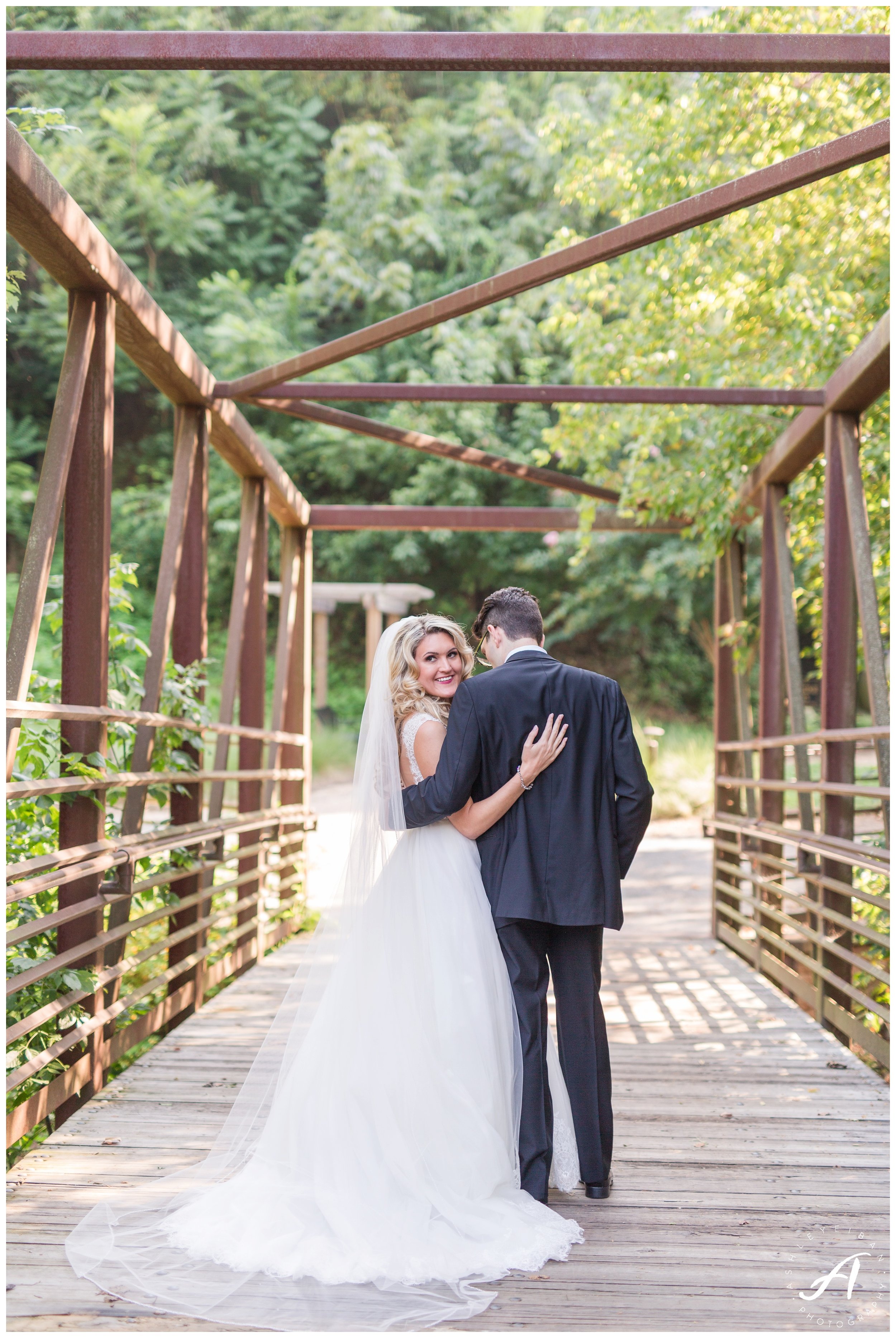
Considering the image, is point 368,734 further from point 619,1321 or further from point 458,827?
point 619,1321

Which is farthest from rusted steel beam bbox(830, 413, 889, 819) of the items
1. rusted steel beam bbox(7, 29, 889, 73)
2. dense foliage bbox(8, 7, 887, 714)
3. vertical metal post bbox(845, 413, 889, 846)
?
dense foliage bbox(8, 7, 887, 714)

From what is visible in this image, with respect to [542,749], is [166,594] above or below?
above

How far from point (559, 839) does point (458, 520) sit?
5.16m

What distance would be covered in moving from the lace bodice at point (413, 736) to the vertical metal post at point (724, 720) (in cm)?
503

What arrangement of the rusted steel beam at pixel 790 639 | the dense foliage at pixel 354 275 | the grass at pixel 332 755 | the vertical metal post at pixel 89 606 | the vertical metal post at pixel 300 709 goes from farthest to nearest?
the dense foliage at pixel 354 275 < the grass at pixel 332 755 < the vertical metal post at pixel 300 709 < the rusted steel beam at pixel 790 639 < the vertical metal post at pixel 89 606

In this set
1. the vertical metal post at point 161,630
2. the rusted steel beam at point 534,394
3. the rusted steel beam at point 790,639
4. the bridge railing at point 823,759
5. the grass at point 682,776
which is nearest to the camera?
the vertical metal post at point 161,630

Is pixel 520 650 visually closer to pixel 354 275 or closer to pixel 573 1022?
pixel 573 1022

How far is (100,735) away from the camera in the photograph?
3.92 meters

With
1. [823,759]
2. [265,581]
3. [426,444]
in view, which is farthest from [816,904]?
[265,581]

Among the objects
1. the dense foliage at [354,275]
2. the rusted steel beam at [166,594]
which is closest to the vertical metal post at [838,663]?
the rusted steel beam at [166,594]

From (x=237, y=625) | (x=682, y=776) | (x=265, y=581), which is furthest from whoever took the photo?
(x=682, y=776)

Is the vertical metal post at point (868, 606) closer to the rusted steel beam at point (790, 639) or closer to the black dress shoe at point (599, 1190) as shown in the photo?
the rusted steel beam at point (790, 639)

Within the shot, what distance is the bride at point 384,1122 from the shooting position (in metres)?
2.57

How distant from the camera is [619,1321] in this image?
246 centimetres
